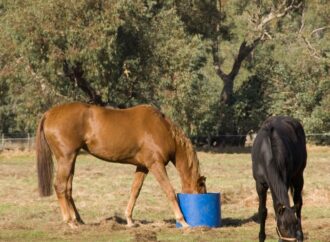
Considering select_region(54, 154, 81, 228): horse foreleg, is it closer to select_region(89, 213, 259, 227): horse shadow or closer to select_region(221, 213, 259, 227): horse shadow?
select_region(89, 213, 259, 227): horse shadow

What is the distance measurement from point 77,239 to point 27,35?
20.3 meters

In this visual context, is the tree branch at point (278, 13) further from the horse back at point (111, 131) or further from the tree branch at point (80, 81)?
the horse back at point (111, 131)

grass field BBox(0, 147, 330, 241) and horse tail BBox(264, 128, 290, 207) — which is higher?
horse tail BBox(264, 128, 290, 207)

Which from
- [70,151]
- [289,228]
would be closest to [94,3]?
[70,151]

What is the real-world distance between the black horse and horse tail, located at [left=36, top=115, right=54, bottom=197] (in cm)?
333

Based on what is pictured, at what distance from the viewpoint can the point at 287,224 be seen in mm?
7422

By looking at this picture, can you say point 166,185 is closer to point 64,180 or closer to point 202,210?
point 202,210

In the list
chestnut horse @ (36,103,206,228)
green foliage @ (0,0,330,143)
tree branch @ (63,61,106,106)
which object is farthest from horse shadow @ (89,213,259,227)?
tree branch @ (63,61,106,106)

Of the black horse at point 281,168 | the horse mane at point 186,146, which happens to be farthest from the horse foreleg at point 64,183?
the black horse at point 281,168

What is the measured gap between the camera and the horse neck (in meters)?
11.1

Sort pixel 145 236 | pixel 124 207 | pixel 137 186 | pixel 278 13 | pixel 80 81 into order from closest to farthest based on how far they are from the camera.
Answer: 1. pixel 145 236
2. pixel 137 186
3. pixel 124 207
4. pixel 80 81
5. pixel 278 13

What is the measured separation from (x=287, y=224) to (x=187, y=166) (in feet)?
12.4

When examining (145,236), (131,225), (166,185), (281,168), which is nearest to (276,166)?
(281,168)

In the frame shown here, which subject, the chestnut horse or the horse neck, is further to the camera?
the horse neck
